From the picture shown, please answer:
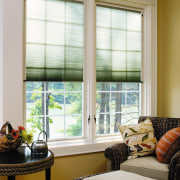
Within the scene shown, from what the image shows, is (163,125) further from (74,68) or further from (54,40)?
(54,40)

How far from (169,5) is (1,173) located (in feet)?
9.88

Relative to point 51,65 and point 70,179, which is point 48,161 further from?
point 51,65

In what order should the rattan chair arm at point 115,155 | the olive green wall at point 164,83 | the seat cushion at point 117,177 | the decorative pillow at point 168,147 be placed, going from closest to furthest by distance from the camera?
the seat cushion at point 117,177 < the decorative pillow at point 168,147 < the rattan chair arm at point 115,155 < the olive green wall at point 164,83

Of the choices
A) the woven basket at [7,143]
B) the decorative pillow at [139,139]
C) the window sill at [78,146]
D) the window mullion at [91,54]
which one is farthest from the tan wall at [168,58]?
the woven basket at [7,143]

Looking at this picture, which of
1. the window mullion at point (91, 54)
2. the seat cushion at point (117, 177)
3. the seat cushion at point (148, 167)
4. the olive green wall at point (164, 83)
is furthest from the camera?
the window mullion at point (91, 54)

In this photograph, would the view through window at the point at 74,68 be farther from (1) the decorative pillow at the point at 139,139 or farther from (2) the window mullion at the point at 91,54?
(1) the decorative pillow at the point at 139,139

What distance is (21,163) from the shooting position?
2.22 meters

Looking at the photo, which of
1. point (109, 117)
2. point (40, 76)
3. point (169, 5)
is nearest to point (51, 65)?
point (40, 76)

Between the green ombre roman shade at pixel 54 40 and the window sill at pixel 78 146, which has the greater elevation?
the green ombre roman shade at pixel 54 40

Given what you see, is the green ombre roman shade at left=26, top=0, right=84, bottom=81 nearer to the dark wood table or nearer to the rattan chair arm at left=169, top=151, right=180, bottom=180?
the dark wood table

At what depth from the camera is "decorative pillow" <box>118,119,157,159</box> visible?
3.07m

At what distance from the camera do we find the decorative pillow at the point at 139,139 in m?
3.07

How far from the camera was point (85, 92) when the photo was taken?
344 centimetres

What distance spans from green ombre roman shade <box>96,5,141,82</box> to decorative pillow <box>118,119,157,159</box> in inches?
29.9
